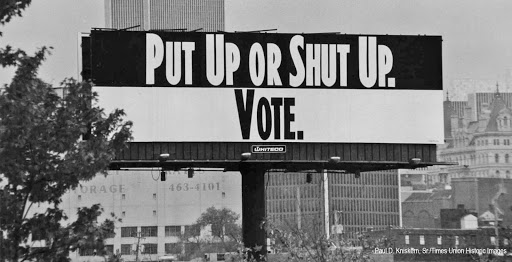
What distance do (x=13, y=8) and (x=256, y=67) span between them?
26039mm

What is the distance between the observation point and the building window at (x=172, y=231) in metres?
172

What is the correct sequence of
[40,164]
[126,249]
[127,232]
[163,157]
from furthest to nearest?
[127,232], [126,249], [163,157], [40,164]

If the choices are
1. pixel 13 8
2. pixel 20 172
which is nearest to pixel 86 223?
Answer: pixel 20 172

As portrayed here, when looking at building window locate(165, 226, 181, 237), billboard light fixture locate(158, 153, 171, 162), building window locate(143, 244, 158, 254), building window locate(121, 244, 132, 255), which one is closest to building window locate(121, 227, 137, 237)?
building window locate(121, 244, 132, 255)

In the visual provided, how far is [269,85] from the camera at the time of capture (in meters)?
65.9

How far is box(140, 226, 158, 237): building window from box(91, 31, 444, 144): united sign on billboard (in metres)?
99.7

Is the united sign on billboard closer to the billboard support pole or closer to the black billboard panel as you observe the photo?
the black billboard panel

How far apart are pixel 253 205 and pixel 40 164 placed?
93.9 ft

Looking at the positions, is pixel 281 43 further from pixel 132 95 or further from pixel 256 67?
pixel 132 95

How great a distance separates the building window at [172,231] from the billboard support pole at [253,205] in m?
103

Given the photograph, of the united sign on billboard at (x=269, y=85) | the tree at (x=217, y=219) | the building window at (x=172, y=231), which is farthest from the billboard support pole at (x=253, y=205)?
the building window at (x=172, y=231)

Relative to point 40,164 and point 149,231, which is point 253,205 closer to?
point 40,164

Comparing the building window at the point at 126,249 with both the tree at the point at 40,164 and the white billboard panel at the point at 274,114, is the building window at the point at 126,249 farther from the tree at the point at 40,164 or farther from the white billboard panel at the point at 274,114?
the tree at the point at 40,164

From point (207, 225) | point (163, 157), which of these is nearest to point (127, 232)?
point (207, 225)
